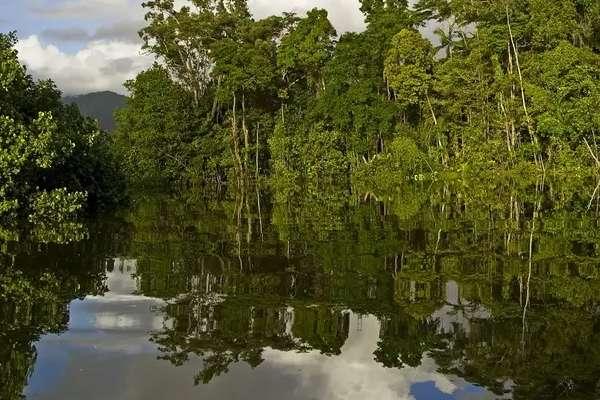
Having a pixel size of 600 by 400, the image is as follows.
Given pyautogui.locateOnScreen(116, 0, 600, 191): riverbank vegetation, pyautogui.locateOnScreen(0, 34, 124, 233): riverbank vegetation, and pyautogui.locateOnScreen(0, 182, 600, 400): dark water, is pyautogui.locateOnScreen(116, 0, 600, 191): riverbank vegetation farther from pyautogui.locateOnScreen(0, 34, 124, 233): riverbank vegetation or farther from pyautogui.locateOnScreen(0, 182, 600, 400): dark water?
pyautogui.locateOnScreen(0, 182, 600, 400): dark water

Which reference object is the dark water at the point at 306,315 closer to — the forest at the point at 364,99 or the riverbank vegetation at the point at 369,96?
the forest at the point at 364,99

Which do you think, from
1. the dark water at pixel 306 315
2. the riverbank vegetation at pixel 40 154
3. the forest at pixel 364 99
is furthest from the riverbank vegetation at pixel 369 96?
the dark water at pixel 306 315

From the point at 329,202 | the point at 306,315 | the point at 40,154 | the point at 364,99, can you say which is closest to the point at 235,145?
the point at 364,99

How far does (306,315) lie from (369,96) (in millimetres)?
38208

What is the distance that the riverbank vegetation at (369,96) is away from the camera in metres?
37.8

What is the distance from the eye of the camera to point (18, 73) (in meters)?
18.2

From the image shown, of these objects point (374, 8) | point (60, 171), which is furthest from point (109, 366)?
point (374, 8)

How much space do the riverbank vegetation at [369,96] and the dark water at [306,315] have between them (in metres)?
25.0

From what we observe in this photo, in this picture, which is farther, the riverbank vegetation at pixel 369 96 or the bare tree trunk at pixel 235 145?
the bare tree trunk at pixel 235 145

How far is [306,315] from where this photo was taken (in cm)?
794

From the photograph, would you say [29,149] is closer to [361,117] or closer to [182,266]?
[182,266]

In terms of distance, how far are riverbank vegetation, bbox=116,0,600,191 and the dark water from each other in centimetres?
2502

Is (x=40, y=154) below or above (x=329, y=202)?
above

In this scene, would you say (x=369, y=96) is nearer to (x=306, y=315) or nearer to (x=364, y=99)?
(x=364, y=99)
